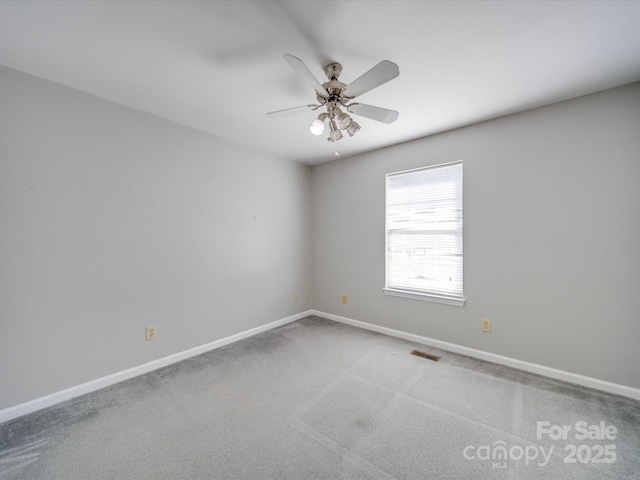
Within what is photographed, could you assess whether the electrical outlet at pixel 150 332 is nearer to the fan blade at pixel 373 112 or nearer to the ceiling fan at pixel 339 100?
the ceiling fan at pixel 339 100

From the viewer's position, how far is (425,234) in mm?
3041

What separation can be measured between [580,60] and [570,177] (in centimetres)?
89

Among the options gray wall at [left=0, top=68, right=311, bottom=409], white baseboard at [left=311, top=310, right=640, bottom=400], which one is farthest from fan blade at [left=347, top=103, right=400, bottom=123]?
white baseboard at [left=311, top=310, right=640, bottom=400]

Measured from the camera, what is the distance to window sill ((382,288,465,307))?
2766mm

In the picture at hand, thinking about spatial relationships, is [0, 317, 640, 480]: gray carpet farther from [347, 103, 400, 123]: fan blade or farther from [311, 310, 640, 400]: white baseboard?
[347, 103, 400, 123]: fan blade

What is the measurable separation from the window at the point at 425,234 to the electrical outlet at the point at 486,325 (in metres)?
0.24

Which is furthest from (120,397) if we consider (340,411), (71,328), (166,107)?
(166,107)

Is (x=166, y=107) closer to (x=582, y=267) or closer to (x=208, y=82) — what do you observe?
(x=208, y=82)

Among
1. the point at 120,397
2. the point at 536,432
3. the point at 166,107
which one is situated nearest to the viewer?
the point at 536,432

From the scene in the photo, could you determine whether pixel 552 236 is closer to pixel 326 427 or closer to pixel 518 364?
pixel 518 364

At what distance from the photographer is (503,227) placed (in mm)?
2508

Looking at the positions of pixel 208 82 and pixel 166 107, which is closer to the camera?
pixel 208 82

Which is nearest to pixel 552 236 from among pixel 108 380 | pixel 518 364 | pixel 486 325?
pixel 486 325

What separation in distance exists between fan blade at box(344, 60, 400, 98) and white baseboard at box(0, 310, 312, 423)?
2.75m
